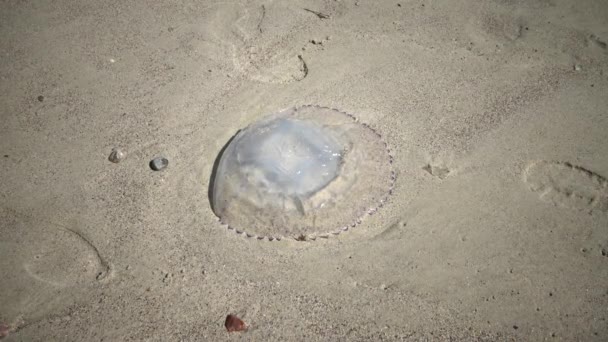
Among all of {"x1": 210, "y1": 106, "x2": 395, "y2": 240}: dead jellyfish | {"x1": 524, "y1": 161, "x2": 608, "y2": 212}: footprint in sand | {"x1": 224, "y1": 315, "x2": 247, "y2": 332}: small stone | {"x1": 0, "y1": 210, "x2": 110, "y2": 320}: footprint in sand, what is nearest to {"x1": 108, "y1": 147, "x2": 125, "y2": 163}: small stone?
{"x1": 0, "y1": 210, "x2": 110, "y2": 320}: footprint in sand

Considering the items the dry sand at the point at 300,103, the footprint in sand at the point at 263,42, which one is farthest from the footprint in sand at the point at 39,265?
the footprint in sand at the point at 263,42

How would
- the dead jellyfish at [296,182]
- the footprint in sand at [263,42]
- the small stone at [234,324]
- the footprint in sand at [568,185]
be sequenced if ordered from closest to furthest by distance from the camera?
the small stone at [234,324], the dead jellyfish at [296,182], the footprint in sand at [568,185], the footprint in sand at [263,42]

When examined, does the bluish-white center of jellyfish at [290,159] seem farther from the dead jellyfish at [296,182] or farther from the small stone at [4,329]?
the small stone at [4,329]

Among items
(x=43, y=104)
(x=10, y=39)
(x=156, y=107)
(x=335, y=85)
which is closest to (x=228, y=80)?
(x=156, y=107)

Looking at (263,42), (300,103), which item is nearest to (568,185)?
(300,103)

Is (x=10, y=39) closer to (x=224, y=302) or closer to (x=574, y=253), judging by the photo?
(x=224, y=302)

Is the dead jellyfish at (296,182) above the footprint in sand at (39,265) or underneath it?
above

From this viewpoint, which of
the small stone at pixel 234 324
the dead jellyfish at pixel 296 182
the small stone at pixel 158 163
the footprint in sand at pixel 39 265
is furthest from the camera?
the small stone at pixel 158 163
